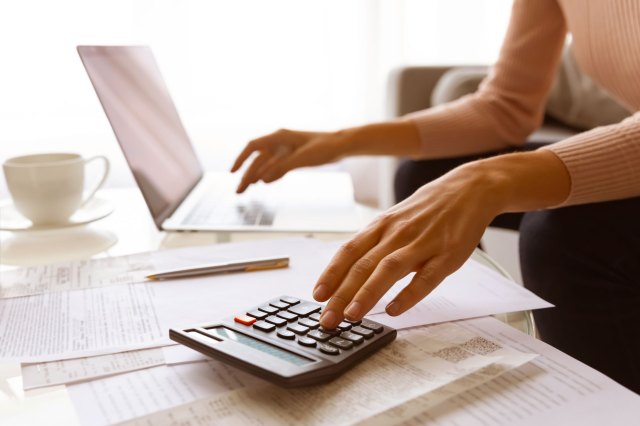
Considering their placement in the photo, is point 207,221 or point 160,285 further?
point 207,221

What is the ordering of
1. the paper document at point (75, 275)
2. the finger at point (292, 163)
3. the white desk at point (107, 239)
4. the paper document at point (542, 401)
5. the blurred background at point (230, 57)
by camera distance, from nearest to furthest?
the paper document at point (542, 401) → the paper document at point (75, 275) → the white desk at point (107, 239) → the finger at point (292, 163) → the blurred background at point (230, 57)

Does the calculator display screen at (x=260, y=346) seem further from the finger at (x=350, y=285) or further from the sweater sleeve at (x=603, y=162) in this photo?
the sweater sleeve at (x=603, y=162)

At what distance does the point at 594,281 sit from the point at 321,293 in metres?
0.37

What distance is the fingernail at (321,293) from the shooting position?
488mm

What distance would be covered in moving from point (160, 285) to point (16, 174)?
0.32 m

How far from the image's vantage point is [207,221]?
2.81 feet

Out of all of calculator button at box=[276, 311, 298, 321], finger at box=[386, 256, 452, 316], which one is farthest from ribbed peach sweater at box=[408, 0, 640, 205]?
calculator button at box=[276, 311, 298, 321]

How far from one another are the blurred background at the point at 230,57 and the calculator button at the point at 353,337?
160 cm

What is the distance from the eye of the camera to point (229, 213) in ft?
2.98

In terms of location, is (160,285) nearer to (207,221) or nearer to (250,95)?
(207,221)

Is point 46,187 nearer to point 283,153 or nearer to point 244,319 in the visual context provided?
point 283,153

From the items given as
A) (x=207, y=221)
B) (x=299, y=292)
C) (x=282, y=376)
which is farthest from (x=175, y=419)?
(x=207, y=221)

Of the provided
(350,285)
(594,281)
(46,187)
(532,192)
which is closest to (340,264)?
(350,285)

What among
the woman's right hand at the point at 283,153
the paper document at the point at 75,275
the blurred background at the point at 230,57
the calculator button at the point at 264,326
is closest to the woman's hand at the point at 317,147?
the woman's right hand at the point at 283,153
